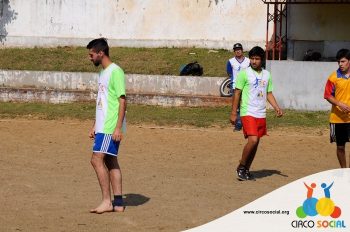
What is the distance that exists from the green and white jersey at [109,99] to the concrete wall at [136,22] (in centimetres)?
1584

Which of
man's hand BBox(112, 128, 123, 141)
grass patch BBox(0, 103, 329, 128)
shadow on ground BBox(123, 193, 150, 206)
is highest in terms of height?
man's hand BBox(112, 128, 123, 141)

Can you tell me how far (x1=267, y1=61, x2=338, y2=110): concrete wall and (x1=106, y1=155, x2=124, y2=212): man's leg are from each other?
10668 mm

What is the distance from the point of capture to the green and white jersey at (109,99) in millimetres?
9648

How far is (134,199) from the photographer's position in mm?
10656

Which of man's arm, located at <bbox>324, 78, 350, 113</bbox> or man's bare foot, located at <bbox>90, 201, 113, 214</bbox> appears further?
man's arm, located at <bbox>324, 78, 350, 113</bbox>

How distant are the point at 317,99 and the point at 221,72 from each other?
12.5 ft

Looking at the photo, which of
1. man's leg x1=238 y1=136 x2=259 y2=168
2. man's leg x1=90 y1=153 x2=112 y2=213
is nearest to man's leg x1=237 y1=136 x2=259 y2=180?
man's leg x1=238 y1=136 x2=259 y2=168

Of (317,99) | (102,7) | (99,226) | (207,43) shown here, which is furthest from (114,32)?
(99,226)

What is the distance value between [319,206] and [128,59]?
1861 cm

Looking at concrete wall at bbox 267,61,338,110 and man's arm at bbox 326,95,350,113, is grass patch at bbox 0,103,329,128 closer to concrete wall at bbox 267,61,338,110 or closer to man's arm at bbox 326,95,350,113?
concrete wall at bbox 267,61,338,110

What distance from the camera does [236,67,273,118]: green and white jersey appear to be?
11930 mm

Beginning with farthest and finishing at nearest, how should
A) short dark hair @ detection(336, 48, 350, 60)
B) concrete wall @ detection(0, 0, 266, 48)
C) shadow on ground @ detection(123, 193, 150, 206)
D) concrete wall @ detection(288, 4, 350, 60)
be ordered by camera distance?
concrete wall @ detection(0, 0, 266, 48) < concrete wall @ detection(288, 4, 350, 60) < short dark hair @ detection(336, 48, 350, 60) < shadow on ground @ detection(123, 193, 150, 206)

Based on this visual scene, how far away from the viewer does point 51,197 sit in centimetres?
1067

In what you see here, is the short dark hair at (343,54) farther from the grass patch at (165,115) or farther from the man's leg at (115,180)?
the grass patch at (165,115)
